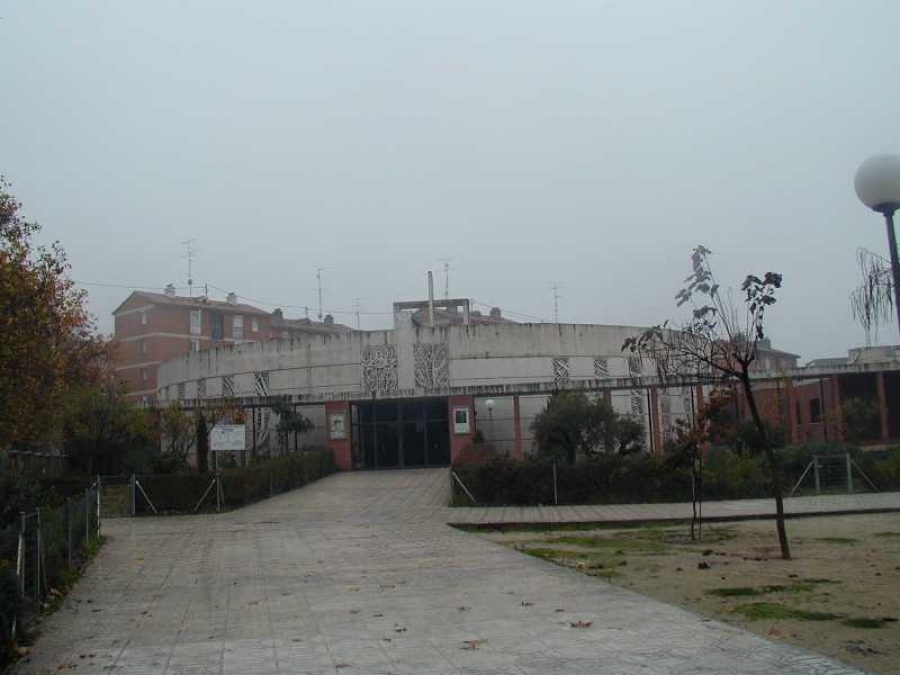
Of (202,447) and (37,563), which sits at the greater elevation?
(202,447)

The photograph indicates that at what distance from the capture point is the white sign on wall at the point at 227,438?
950 inches

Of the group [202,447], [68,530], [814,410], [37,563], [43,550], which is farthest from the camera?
[814,410]

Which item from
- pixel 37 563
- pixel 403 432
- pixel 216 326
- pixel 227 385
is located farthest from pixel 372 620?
pixel 216 326

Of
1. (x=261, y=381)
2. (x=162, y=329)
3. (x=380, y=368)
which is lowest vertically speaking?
(x=261, y=381)

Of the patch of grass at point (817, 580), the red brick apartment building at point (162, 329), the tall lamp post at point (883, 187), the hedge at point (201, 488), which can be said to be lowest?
the patch of grass at point (817, 580)

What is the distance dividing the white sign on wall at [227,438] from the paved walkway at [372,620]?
8.52 metres

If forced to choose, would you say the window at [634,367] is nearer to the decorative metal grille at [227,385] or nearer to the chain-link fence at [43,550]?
the decorative metal grille at [227,385]

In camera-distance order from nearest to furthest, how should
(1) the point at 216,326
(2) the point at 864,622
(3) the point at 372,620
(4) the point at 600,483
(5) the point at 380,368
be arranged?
(2) the point at 864,622 → (3) the point at 372,620 → (4) the point at 600,483 → (5) the point at 380,368 → (1) the point at 216,326

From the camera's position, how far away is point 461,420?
119 feet

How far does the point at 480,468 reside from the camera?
22.4 meters

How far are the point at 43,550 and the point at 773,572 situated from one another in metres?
8.64

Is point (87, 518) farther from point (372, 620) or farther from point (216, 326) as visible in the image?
point (216, 326)

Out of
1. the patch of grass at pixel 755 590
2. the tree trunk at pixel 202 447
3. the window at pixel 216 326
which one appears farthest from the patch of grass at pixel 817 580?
the window at pixel 216 326

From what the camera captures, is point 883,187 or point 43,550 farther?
point 43,550
